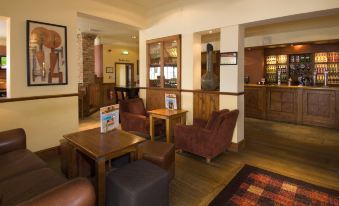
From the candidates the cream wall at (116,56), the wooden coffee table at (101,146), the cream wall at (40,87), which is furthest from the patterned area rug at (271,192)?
the cream wall at (116,56)

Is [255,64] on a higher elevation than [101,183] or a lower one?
higher

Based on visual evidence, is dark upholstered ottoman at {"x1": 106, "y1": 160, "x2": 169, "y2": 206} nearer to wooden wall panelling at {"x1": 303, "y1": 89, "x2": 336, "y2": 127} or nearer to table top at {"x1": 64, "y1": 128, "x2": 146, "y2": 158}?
table top at {"x1": 64, "y1": 128, "x2": 146, "y2": 158}

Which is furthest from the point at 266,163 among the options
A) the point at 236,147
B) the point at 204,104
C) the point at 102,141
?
the point at 102,141

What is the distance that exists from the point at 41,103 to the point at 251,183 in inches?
132

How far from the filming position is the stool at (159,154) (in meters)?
2.50

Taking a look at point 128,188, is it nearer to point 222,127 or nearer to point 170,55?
point 222,127

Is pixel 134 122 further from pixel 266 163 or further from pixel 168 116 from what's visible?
pixel 266 163

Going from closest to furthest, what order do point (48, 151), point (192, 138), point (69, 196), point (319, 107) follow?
point (69, 196), point (192, 138), point (48, 151), point (319, 107)

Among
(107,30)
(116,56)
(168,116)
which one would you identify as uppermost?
(107,30)

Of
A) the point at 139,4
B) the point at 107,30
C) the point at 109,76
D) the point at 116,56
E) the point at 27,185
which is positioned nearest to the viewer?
the point at 27,185

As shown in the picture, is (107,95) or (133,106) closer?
(133,106)

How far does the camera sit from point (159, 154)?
2539mm

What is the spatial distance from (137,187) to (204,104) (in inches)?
110

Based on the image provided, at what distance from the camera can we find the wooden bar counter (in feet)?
18.3
